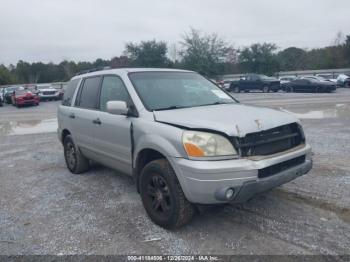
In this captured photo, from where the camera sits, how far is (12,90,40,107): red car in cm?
2547

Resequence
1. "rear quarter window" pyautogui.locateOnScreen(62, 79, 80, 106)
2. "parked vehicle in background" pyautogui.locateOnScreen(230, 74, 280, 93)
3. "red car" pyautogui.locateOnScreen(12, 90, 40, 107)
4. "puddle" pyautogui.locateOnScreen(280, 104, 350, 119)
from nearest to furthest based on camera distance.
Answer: "rear quarter window" pyautogui.locateOnScreen(62, 79, 80, 106) < "puddle" pyautogui.locateOnScreen(280, 104, 350, 119) < "red car" pyautogui.locateOnScreen(12, 90, 40, 107) < "parked vehicle in background" pyautogui.locateOnScreen(230, 74, 280, 93)

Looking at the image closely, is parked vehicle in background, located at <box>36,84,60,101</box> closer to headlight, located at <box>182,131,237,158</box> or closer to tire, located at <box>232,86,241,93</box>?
tire, located at <box>232,86,241,93</box>

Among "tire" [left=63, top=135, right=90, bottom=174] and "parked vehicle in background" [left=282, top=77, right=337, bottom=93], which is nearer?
"tire" [left=63, top=135, right=90, bottom=174]

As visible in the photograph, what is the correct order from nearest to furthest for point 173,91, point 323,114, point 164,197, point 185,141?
point 185,141 → point 164,197 → point 173,91 → point 323,114

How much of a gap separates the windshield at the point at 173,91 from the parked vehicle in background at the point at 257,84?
1098 inches

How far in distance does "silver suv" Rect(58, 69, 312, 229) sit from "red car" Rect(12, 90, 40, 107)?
22777 mm

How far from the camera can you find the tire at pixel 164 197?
3561 mm

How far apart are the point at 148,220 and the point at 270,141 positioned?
1.75 m

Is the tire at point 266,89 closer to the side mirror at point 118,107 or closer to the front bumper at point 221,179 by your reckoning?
the side mirror at point 118,107

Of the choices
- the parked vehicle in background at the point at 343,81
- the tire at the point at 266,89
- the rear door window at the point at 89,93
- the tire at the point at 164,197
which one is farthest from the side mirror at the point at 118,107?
the parked vehicle in background at the point at 343,81

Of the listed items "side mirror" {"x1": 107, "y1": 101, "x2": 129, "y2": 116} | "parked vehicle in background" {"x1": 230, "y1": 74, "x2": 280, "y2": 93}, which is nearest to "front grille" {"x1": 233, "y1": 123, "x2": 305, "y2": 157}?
"side mirror" {"x1": 107, "y1": 101, "x2": 129, "y2": 116}

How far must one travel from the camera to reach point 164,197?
3.78 meters

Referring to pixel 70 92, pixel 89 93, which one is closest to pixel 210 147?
pixel 89 93

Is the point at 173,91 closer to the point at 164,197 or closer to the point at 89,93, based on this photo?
the point at 164,197
